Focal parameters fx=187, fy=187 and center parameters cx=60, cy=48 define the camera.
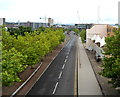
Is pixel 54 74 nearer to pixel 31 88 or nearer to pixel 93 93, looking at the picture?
pixel 31 88

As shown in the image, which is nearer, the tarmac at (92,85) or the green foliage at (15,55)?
the green foliage at (15,55)

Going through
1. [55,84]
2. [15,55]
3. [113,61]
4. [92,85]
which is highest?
[15,55]

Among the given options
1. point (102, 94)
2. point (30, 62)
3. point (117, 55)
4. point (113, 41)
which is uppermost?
point (113, 41)

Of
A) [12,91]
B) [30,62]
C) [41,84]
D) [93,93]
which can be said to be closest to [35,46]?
[30,62]

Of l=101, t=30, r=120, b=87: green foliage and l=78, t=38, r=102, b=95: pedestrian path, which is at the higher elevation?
l=101, t=30, r=120, b=87: green foliage

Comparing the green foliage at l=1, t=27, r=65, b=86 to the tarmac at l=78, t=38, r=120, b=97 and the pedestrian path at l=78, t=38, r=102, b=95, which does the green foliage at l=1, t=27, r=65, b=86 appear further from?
the tarmac at l=78, t=38, r=120, b=97

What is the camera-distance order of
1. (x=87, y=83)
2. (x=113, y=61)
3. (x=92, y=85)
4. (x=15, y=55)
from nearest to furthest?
(x=15, y=55) < (x=113, y=61) < (x=92, y=85) < (x=87, y=83)

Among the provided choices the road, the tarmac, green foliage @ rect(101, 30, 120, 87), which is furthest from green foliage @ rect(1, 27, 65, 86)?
green foliage @ rect(101, 30, 120, 87)

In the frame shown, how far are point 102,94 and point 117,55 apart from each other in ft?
17.2

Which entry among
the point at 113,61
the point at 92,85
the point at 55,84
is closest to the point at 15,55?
the point at 55,84

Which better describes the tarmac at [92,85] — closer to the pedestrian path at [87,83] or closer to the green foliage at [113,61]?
the pedestrian path at [87,83]

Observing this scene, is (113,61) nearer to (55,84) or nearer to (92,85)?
(92,85)

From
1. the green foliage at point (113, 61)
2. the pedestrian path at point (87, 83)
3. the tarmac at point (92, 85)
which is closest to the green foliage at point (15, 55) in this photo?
the pedestrian path at point (87, 83)

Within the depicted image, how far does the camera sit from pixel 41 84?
85.3ft
